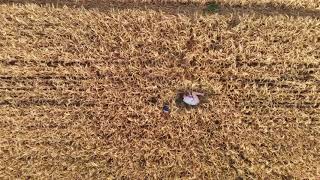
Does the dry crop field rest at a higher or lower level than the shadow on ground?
lower

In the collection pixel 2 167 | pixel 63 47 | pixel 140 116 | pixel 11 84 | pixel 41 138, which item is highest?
pixel 63 47

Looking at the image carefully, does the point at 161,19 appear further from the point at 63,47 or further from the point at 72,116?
the point at 72,116

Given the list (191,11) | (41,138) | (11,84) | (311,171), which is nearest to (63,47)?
(11,84)

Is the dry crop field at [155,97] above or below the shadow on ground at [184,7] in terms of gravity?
below

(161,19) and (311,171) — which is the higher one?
(161,19)
